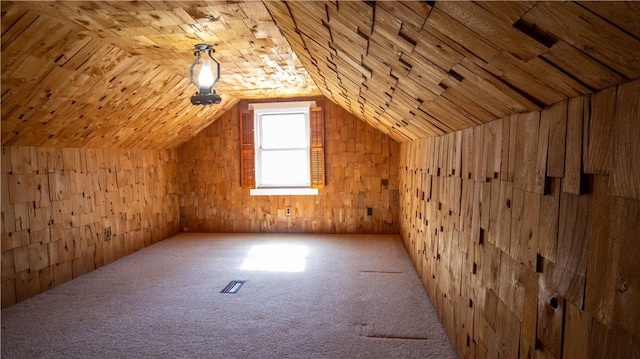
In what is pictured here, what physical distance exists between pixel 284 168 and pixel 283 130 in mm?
611

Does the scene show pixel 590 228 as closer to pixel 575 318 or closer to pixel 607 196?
pixel 607 196

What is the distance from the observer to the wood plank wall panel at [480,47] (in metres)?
0.66

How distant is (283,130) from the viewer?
5.61 metres

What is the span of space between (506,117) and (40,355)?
301 cm

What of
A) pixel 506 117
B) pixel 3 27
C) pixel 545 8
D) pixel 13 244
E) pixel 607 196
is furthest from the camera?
pixel 13 244

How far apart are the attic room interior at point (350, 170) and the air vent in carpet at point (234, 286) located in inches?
3.4

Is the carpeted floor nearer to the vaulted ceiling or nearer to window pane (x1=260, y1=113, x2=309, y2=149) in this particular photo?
the vaulted ceiling

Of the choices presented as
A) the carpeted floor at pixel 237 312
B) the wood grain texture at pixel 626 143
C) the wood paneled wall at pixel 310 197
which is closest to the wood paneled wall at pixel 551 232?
the wood grain texture at pixel 626 143

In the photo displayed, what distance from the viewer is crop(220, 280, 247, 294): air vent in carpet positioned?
3.23 meters

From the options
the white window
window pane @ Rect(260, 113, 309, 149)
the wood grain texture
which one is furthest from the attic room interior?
window pane @ Rect(260, 113, 309, 149)

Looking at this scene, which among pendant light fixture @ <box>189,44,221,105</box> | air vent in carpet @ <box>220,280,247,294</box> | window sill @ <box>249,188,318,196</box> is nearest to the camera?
pendant light fixture @ <box>189,44,221,105</box>

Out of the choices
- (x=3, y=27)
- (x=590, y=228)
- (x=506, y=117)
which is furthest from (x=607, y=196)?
(x=3, y=27)

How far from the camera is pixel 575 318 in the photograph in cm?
96

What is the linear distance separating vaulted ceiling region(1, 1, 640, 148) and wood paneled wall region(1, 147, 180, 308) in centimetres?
22
